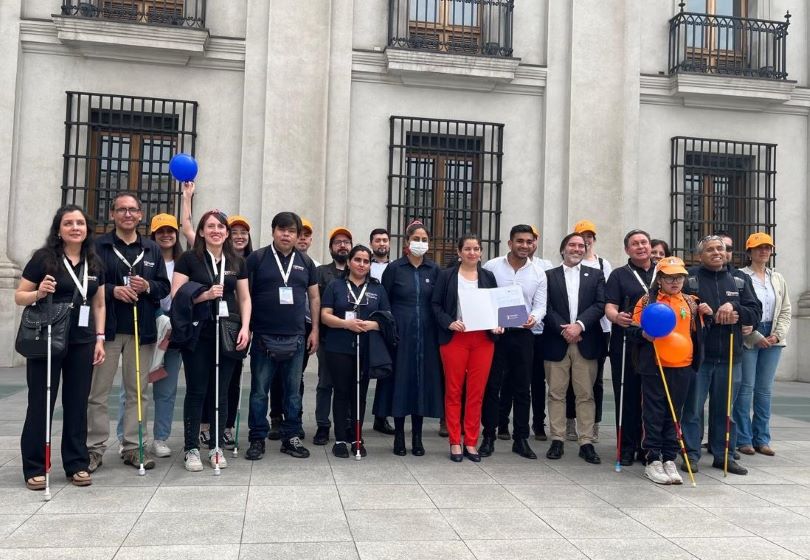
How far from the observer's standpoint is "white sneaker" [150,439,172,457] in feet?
19.6

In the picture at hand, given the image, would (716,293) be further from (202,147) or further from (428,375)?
(202,147)

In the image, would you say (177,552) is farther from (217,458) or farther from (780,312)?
(780,312)

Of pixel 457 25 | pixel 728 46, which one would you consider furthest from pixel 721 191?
pixel 457 25

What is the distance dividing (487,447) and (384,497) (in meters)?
1.75

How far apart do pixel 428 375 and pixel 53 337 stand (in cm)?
304

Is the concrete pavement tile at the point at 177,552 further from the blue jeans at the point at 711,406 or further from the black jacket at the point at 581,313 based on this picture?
the blue jeans at the point at 711,406

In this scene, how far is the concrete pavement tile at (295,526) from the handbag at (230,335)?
153 cm

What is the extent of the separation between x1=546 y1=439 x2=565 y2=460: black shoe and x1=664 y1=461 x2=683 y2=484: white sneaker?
0.99 m

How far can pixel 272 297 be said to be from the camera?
610 cm

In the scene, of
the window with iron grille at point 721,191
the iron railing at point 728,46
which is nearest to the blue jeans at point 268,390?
the window with iron grille at point 721,191

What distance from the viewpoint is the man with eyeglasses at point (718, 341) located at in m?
6.15

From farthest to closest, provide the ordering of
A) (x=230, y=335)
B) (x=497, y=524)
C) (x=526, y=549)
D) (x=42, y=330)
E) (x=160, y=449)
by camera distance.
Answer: (x=160, y=449), (x=230, y=335), (x=42, y=330), (x=497, y=524), (x=526, y=549)

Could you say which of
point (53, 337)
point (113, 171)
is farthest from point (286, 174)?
point (53, 337)

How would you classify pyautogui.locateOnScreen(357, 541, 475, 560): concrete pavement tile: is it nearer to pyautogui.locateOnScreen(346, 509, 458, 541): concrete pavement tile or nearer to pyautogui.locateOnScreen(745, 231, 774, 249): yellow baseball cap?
pyautogui.locateOnScreen(346, 509, 458, 541): concrete pavement tile
